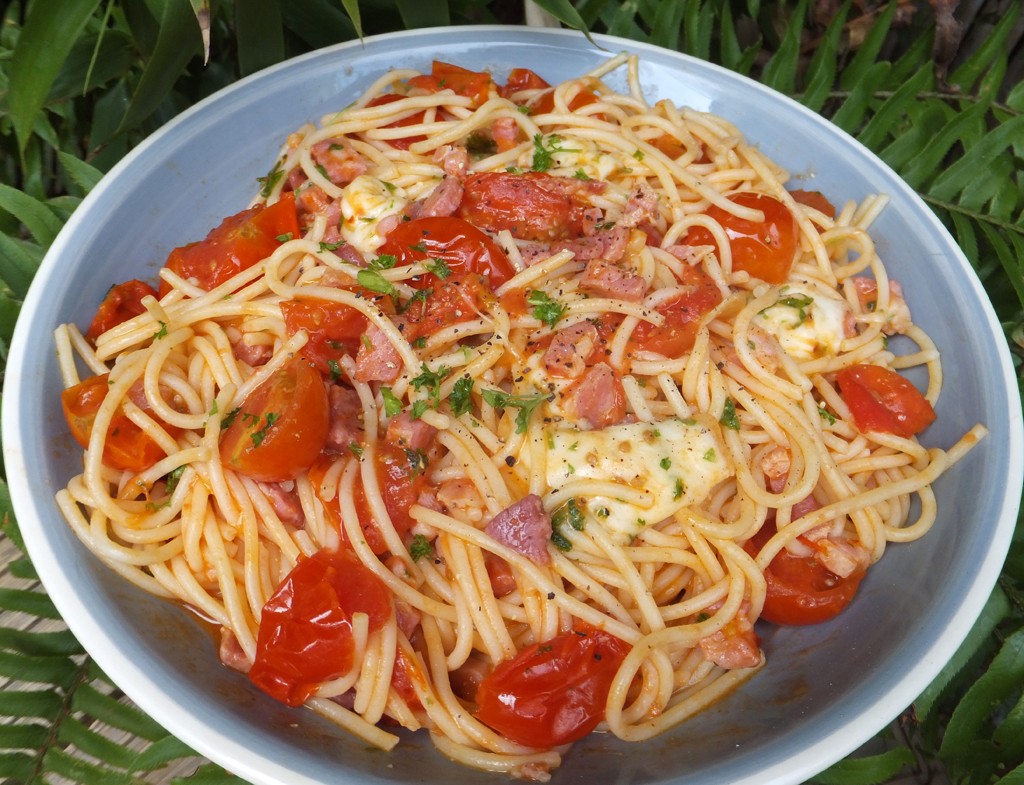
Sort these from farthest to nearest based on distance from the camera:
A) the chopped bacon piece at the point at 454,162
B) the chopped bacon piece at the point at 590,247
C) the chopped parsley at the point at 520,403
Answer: the chopped bacon piece at the point at 454,162, the chopped bacon piece at the point at 590,247, the chopped parsley at the point at 520,403

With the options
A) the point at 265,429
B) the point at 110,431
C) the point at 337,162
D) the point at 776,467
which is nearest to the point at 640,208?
the point at 776,467

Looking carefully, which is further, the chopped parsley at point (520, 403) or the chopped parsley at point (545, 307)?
the chopped parsley at point (545, 307)

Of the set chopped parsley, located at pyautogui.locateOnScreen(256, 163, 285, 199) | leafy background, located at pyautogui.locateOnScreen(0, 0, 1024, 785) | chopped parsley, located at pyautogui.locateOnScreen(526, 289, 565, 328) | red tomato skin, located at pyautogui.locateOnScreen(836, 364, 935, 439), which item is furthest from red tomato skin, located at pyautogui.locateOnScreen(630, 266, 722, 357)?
chopped parsley, located at pyautogui.locateOnScreen(256, 163, 285, 199)

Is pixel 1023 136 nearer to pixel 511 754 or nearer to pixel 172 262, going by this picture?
pixel 511 754

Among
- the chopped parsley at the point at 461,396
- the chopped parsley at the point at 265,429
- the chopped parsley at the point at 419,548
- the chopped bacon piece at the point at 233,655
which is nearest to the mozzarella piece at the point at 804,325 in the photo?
the chopped parsley at the point at 461,396

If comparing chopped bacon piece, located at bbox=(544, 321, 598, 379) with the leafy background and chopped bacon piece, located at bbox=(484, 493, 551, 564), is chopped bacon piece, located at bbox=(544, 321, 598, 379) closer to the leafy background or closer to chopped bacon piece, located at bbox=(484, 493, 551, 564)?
chopped bacon piece, located at bbox=(484, 493, 551, 564)

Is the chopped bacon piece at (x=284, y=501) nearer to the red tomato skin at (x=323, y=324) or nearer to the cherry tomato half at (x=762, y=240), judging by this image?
the red tomato skin at (x=323, y=324)

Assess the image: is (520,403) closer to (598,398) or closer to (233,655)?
(598,398)

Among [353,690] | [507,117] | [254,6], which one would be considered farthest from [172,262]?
[353,690]
